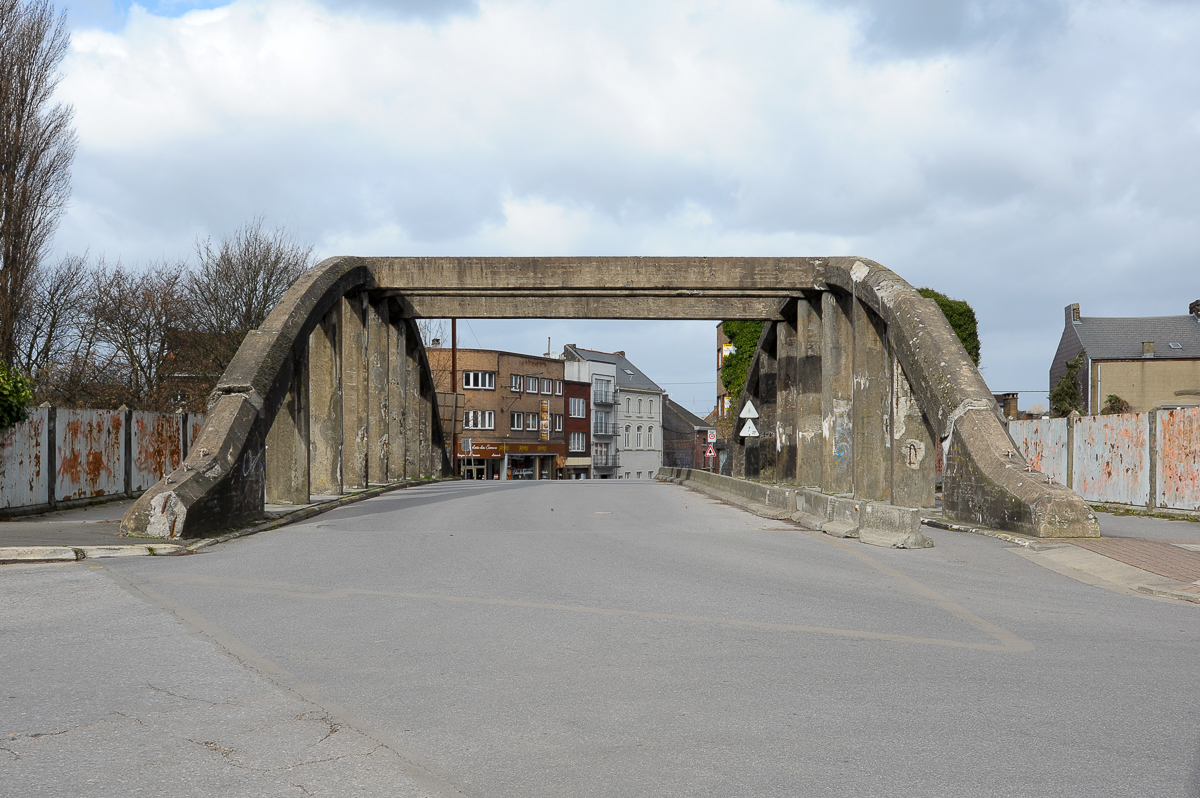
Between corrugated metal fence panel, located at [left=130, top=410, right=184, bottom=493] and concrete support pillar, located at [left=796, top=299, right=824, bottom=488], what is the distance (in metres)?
15.3

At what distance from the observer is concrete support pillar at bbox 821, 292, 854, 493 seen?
21.5 meters

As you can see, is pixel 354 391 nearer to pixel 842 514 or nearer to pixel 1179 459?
pixel 842 514

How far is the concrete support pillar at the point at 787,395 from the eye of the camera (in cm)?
2627

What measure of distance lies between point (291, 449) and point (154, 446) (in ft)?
23.5

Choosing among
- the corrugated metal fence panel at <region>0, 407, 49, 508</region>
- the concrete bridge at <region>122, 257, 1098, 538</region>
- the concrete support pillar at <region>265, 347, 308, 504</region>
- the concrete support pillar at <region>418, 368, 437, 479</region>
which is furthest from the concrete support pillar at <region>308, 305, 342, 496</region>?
the concrete support pillar at <region>418, 368, 437, 479</region>

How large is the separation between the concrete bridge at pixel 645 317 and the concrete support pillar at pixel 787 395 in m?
0.06

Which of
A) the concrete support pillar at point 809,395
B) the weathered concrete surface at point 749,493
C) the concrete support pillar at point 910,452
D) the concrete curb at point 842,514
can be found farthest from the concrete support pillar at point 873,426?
the concrete support pillar at point 809,395

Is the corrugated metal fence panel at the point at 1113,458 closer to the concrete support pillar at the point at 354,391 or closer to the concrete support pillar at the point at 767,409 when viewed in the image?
the concrete support pillar at the point at 767,409

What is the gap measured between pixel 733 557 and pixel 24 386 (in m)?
13.0

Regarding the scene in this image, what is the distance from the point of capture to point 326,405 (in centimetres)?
2114

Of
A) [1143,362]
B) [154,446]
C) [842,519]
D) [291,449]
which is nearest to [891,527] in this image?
[842,519]

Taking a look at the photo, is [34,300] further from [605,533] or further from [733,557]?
[733,557]

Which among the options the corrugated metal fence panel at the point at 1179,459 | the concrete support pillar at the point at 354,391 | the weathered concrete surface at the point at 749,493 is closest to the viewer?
the corrugated metal fence panel at the point at 1179,459

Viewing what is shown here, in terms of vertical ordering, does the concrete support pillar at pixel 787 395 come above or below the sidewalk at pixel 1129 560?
above
